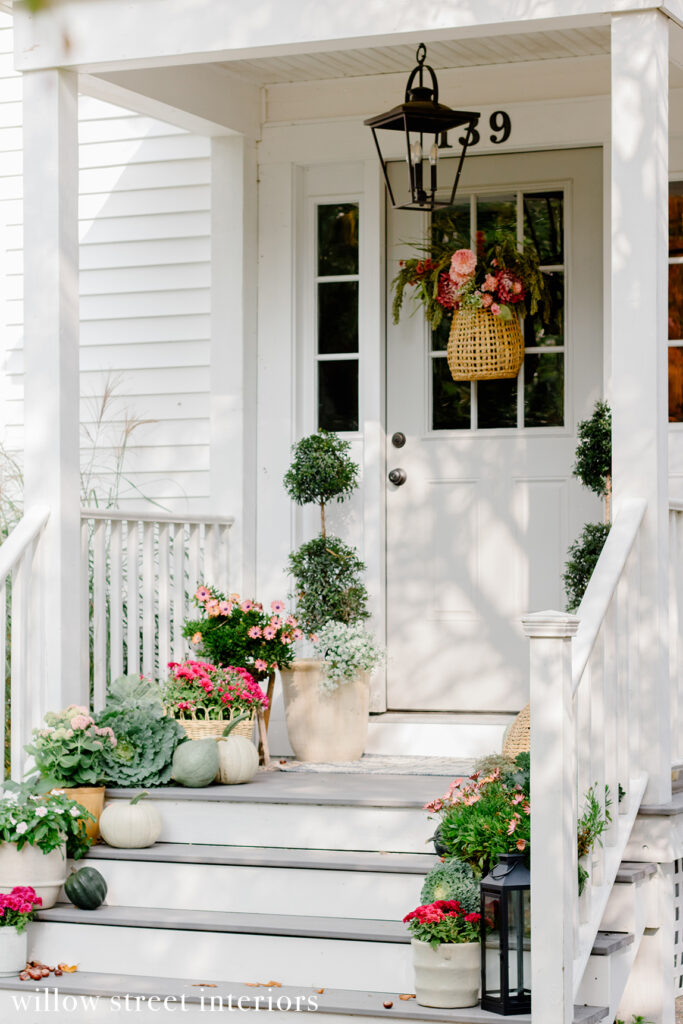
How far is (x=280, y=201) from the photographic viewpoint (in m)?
6.00

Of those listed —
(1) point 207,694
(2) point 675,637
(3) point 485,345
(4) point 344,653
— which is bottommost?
(1) point 207,694

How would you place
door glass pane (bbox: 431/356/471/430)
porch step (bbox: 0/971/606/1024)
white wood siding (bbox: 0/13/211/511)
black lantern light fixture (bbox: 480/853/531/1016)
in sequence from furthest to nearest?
1. white wood siding (bbox: 0/13/211/511)
2. door glass pane (bbox: 431/356/471/430)
3. porch step (bbox: 0/971/606/1024)
4. black lantern light fixture (bbox: 480/853/531/1016)

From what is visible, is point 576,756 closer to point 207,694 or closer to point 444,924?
point 444,924

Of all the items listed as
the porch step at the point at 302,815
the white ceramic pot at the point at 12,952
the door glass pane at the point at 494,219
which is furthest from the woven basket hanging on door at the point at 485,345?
the white ceramic pot at the point at 12,952

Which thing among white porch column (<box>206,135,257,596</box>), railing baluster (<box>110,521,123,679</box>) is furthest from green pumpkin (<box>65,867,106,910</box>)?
white porch column (<box>206,135,257,596</box>)

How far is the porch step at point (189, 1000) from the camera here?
3.60 metres

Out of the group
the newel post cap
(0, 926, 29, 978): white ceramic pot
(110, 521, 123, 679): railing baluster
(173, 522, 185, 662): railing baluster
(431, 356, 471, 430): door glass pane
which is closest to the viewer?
the newel post cap

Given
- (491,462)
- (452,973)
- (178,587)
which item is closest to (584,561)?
(491,462)

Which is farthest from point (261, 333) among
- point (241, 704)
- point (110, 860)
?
point (110, 860)

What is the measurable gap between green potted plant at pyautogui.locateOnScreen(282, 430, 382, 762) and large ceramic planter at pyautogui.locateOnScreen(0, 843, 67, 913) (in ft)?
4.33

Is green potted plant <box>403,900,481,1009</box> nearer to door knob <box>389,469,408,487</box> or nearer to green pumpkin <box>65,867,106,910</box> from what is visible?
green pumpkin <box>65,867,106,910</box>

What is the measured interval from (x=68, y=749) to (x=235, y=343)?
82.0 inches

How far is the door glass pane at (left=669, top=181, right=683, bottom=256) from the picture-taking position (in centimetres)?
550

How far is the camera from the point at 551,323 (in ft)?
18.8
